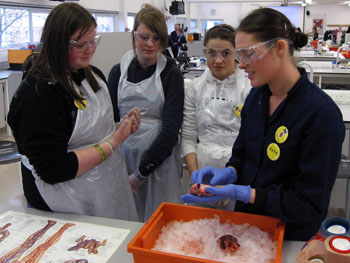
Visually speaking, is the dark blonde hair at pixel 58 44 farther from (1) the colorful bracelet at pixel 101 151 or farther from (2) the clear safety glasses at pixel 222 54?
(2) the clear safety glasses at pixel 222 54

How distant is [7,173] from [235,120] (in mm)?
2948

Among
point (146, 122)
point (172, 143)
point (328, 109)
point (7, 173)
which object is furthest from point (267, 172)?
point (7, 173)

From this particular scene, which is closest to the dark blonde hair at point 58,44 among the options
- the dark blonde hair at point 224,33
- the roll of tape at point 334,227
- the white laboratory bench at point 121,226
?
the white laboratory bench at point 121,226

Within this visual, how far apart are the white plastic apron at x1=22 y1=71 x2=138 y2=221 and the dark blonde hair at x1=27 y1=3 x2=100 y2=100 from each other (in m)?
0.11

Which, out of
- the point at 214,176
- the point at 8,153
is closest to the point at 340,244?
the point at 214,176

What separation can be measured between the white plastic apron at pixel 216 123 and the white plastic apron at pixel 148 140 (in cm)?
22

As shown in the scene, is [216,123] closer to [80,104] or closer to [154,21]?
[154,21]

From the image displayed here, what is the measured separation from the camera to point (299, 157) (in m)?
1.02

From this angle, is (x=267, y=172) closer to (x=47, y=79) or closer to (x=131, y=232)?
(x=131, y=232)

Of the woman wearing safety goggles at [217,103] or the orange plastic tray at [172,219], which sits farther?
the woman wearing safety goggles at [217,103]

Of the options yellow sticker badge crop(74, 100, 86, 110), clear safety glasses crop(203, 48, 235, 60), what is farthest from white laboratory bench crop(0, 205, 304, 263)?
clear safety glasses crop(203, 48, 235, 60)

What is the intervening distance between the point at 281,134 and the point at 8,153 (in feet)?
6.18

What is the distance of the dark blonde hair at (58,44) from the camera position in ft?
3.86

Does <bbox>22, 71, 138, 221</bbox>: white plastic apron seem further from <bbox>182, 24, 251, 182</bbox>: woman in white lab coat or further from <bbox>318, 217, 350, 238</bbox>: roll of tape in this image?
<bbox>318, 217, 350, 238</bbox>: roll of tape
